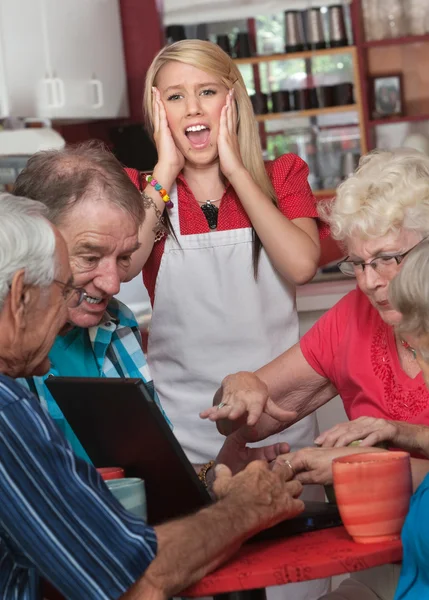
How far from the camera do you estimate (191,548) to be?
1.16m

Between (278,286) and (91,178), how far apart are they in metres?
0.79

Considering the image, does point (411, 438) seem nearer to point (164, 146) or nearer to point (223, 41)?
point (164, 146)

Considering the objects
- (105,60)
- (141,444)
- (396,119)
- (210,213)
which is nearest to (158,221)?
(210,213)

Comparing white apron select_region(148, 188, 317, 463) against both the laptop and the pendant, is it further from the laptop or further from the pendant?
the laptop

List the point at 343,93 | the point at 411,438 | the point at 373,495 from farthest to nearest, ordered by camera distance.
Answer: the point at 343,93, the point at 411,438, the point at 373,495

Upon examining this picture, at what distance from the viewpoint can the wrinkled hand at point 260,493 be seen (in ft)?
4.13

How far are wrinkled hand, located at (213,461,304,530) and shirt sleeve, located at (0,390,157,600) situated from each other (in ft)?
0.58

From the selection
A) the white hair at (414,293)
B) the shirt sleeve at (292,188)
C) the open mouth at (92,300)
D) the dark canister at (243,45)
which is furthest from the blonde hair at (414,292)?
the dark canister at (243,45)

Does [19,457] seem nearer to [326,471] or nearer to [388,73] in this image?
[326,471]

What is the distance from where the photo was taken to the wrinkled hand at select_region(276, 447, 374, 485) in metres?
1.44

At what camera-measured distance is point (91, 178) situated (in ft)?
5.27

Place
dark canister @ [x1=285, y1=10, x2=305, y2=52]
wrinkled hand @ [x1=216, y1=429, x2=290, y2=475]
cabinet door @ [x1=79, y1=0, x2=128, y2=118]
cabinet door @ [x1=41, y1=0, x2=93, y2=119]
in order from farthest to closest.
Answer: dark canister @ [x1=285, y1=10, x2=305, y2=52] → cabinet door @ [x1=79, y1=0, x2=128, y2=118] → cabinet door @ [x1=41, y1=0, x2=93, y2=119] → wrinkled hand @ [x1=216, y1=429, x2=290, y2=475]

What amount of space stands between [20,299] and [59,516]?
0.26m

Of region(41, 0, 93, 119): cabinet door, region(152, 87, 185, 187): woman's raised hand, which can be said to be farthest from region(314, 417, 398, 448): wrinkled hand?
region(41, 0, 93, 119): cabinet door
